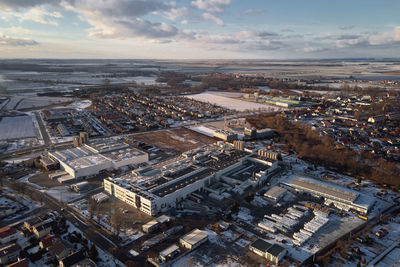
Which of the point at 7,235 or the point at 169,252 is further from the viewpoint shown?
the point at 7,235

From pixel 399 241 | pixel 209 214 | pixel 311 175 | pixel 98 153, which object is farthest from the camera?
pixel 98 153

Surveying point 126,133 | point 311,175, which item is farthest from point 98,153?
point 311,175

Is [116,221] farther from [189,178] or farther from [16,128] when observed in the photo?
[16,128]

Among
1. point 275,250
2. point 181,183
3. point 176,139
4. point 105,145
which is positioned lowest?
point 275,250

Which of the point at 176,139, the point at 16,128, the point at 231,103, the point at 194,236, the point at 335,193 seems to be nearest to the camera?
the point at 194,236

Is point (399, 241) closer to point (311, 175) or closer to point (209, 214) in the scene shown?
point (311, 175)

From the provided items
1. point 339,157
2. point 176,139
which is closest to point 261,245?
point 339,157
